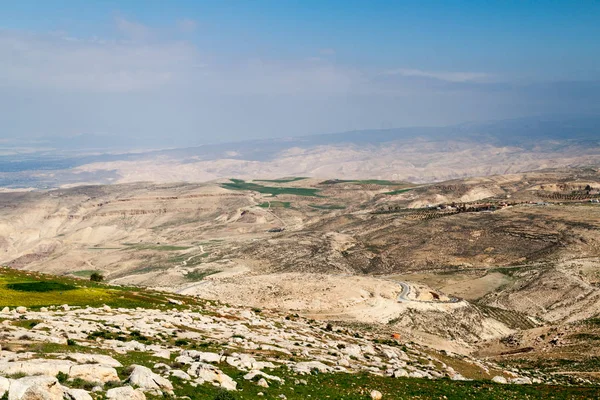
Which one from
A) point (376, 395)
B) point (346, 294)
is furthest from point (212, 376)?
point (346, 294)

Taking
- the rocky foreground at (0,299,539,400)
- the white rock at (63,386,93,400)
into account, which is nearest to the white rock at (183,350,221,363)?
the rocky foreground at (0,299,539,400)

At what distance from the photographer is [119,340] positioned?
87.9ft

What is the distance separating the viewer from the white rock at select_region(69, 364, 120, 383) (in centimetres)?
1767

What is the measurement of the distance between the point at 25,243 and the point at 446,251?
14203 cm

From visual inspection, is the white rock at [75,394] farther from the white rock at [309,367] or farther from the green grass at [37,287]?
the green grass at [37,287]

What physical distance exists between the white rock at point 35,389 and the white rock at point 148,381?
3.11 m

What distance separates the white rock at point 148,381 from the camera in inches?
706

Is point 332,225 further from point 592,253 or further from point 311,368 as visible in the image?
point 311,368

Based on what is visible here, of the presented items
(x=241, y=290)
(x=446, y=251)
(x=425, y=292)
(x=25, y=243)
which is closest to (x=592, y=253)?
(x=446, y=251)

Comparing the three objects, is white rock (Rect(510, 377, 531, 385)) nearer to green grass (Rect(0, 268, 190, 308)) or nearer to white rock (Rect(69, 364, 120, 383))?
white rock (Rect(69, 364, 120, 383))

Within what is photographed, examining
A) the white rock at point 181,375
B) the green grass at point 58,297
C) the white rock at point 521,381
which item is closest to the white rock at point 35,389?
the white rock at point 181,375

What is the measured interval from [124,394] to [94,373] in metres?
2.06

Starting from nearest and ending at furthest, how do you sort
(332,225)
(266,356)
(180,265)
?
(266,356)
(180,265)
(332,225)

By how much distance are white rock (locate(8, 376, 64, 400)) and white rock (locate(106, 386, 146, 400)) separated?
150cm
